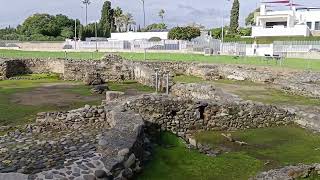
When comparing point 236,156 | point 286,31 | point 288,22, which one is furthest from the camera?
point 288,22

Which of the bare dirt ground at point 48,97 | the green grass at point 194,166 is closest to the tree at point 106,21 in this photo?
the bare dirt ground at point 48,97

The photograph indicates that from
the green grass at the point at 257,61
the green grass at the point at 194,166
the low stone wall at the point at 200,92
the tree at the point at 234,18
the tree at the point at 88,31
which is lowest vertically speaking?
the green grass at the point at 194,166

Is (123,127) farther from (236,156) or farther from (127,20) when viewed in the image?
(127,20)

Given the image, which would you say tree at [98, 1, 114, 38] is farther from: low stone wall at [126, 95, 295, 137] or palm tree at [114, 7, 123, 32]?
low stone wall at [126, 95, 295, 137]

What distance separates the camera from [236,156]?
12.0m

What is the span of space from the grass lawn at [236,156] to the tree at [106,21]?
88572mm

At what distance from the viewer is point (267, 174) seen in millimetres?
9758

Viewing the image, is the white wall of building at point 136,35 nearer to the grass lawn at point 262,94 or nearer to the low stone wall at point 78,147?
the grass lawn at point 262,94

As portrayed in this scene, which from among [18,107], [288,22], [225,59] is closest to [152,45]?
[225,59]

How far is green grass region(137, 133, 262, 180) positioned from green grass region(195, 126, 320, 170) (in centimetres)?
55

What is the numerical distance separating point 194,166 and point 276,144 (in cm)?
348

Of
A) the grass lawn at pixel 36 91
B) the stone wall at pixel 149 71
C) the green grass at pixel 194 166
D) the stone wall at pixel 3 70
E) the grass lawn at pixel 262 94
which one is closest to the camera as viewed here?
the green grass at pixel 194 166

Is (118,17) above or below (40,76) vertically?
above

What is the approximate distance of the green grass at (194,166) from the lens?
10289 millimetres
